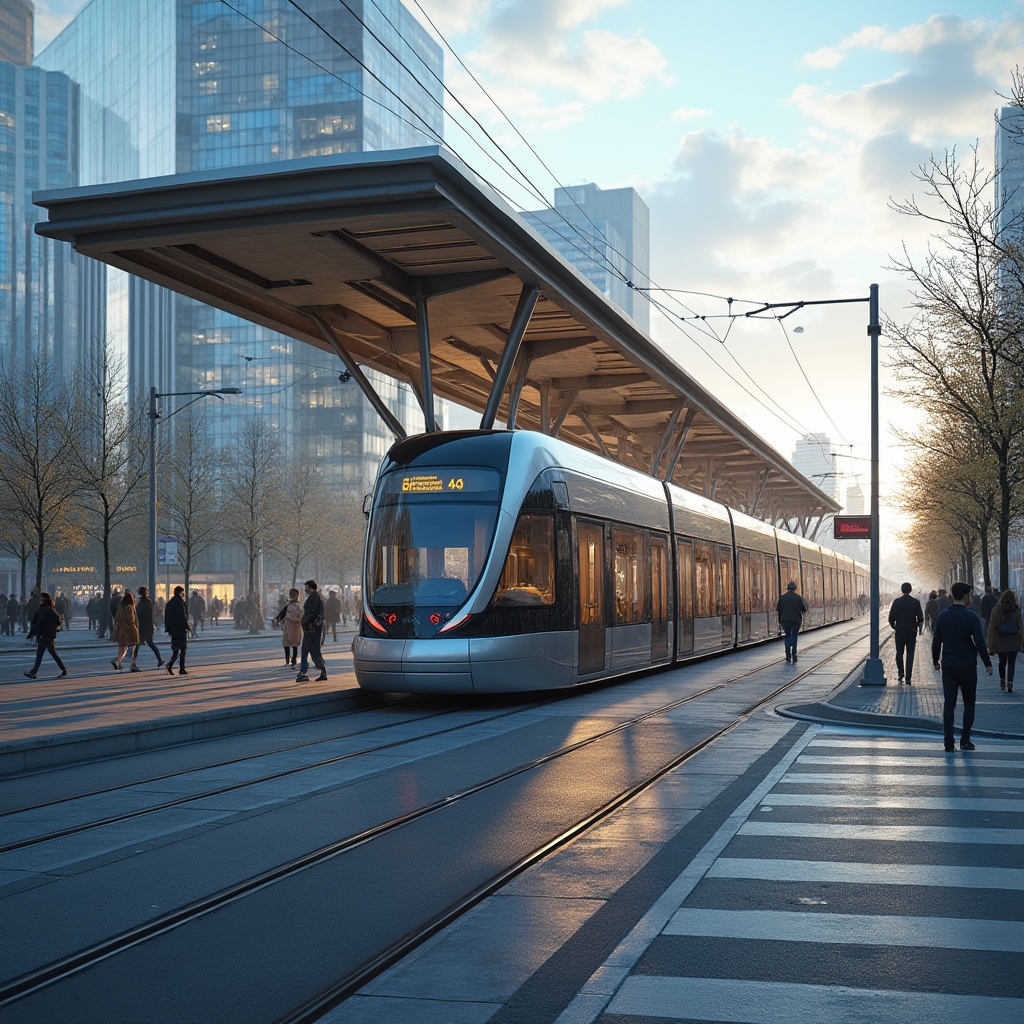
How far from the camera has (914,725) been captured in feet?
47.4

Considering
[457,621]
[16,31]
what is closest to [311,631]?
[457,621]

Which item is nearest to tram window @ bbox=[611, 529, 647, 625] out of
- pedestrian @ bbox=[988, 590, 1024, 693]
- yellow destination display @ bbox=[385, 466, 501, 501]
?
yellow destination display @ bbox=[385, 466, 501, 501]

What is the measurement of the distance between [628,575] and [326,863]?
44.5 feet

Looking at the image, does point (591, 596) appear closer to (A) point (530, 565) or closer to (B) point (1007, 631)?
(A) point (530, 565)

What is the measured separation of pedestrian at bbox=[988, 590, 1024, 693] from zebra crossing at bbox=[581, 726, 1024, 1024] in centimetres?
1051

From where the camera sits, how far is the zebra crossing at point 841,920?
4711 mm

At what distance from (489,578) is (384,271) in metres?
7.68

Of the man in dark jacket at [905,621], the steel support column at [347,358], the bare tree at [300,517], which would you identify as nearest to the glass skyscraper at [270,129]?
the bare tree at [300,517]

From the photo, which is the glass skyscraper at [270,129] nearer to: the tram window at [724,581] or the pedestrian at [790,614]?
the tram window at [724,581]

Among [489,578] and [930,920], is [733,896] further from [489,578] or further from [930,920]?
[489,578]

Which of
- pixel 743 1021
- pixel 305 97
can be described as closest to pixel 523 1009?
pixel 743 1021

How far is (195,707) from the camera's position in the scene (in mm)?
15703

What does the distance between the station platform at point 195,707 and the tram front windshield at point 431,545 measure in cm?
182

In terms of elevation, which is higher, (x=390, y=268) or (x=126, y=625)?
(x=390, y=268)
